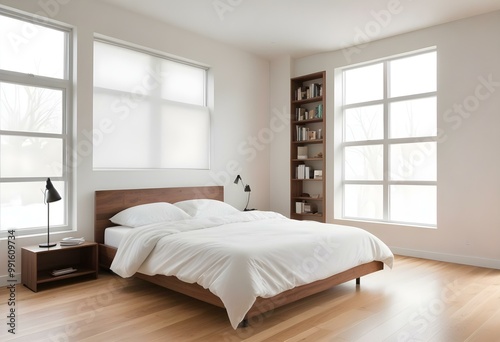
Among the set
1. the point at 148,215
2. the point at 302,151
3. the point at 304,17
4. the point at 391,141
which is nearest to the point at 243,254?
the point at 148,215

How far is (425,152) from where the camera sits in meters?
5.06

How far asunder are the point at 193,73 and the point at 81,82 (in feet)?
5.78

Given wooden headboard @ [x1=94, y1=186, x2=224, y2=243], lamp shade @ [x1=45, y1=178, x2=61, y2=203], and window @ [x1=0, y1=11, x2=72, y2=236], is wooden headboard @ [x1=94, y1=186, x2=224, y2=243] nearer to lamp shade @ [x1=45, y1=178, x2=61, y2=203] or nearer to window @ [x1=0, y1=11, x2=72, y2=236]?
window @ [x1=0, y1=11, x2=72, y2=236]

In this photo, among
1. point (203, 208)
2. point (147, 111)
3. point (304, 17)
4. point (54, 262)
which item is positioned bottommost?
point (54, 262)

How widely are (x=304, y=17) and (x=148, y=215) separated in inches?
120

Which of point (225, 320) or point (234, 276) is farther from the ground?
point (234, 276)

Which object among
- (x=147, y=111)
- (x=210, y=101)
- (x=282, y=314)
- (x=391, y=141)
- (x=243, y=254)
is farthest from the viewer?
(x=210, y=101)

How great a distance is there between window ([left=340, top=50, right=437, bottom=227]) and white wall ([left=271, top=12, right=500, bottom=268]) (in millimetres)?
223

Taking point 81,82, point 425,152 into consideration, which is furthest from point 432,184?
point 81,82

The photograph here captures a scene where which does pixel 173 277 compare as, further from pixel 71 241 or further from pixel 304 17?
pixel 304 17

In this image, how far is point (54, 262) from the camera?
385 cm

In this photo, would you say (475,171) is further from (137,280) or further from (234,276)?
(137,280)

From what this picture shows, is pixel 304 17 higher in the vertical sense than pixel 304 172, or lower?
higher

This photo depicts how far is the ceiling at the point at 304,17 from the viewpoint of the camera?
4273 mm
